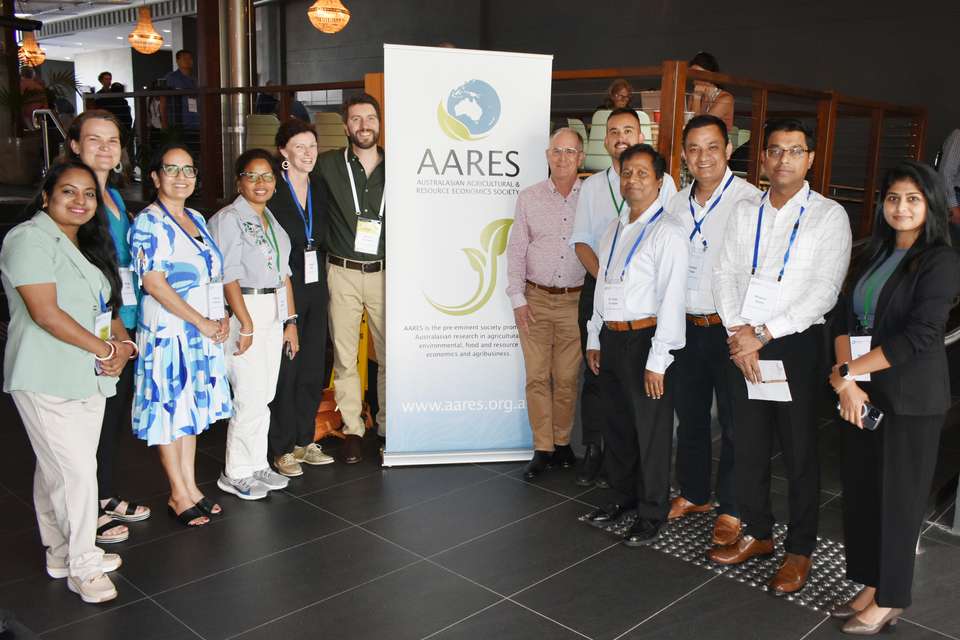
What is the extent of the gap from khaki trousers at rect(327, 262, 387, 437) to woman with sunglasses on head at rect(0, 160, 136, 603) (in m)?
1.38

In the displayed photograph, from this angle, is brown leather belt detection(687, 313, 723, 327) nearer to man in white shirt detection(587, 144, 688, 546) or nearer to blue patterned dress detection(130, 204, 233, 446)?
man in white shirt detection(587, 144, 688, 546)

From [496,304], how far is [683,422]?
3.84ft

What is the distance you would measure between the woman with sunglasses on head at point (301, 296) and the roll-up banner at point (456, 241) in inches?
13.7

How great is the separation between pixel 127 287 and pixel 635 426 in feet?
6.87

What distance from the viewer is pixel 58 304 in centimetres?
266

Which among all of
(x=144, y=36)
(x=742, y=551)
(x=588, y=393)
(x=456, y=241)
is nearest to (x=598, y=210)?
(x=456, y=241)

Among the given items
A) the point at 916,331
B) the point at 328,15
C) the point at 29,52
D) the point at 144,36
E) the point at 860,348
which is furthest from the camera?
the point at 29,52

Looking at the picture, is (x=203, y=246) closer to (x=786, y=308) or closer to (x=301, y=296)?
(x=301, y=296)

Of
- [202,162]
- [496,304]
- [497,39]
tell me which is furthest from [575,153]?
[497,39]

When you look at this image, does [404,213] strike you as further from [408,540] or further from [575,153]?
[408,540]

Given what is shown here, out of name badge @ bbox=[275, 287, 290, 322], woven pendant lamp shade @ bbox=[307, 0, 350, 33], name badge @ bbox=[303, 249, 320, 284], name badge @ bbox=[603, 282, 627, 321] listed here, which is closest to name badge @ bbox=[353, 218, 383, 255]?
name badge @ bbox=[303, 249, 320, 284]

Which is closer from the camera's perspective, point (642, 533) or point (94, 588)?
point (94, 588)

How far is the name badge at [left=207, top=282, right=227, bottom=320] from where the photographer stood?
329cm

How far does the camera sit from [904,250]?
255cm
